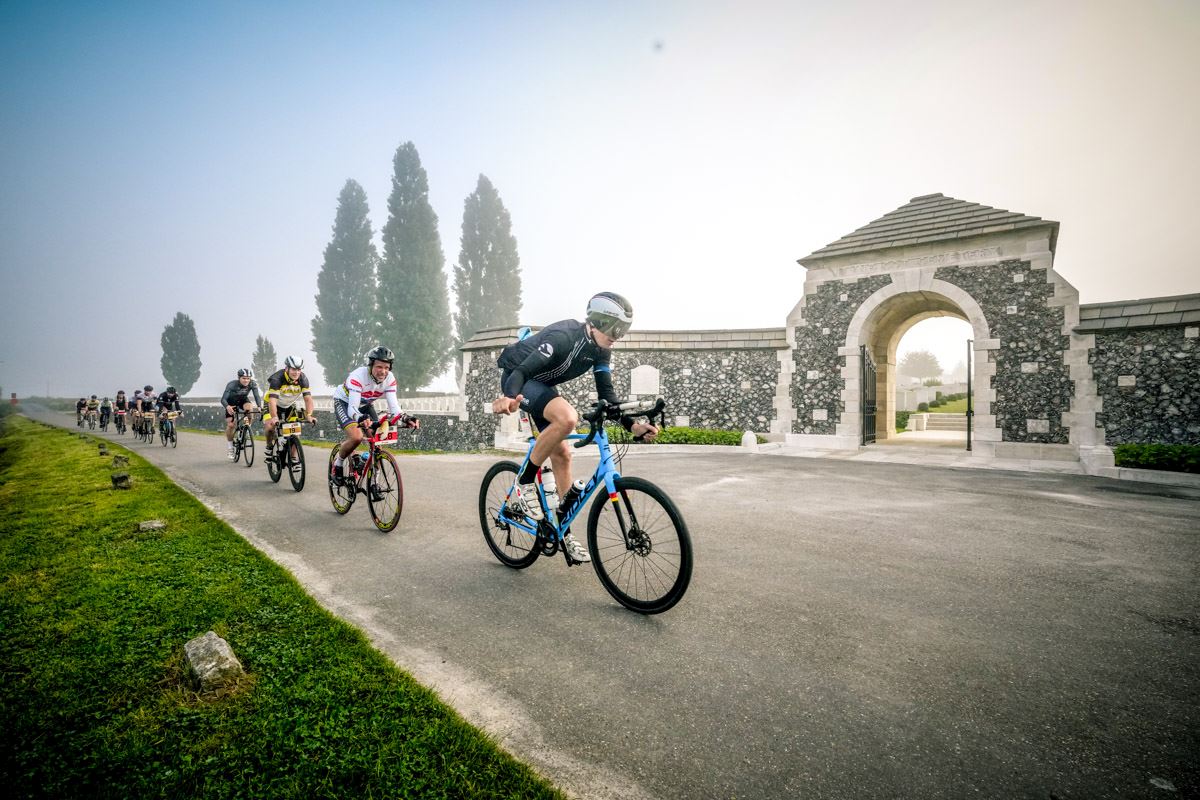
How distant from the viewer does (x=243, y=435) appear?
1134 cm

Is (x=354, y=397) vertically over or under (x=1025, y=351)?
under

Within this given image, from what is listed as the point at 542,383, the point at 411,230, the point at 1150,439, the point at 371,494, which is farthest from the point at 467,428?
the point at 411,230

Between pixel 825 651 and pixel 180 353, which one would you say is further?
pixel 180 353

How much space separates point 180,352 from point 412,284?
51.7 m

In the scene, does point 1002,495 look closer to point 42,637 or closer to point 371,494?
point 371,494

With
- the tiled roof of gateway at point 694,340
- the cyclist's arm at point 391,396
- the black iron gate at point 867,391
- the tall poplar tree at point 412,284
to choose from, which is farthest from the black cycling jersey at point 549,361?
the tall poplar tree at point 412,284

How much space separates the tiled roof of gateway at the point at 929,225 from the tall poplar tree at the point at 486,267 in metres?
31.7

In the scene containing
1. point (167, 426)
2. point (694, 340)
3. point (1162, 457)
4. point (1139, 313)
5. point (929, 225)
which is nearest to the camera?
point (1162, 457)

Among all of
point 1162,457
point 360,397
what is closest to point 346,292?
point 360,397

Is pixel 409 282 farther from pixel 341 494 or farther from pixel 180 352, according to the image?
pixel 180 352

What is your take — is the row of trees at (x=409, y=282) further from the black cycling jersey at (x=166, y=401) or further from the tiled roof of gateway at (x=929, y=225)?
the tiled roof of gateway at (x=929, y=225)

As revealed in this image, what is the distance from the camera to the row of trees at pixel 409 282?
37.8 metres

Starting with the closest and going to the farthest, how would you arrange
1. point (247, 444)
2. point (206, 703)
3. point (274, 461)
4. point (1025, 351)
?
point (206, 703) < point (274, 461) < point (247, 444) < point (1025, 351)

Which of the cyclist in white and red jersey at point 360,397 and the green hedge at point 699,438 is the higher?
the cyclist in white and red jersey at point 360,397
